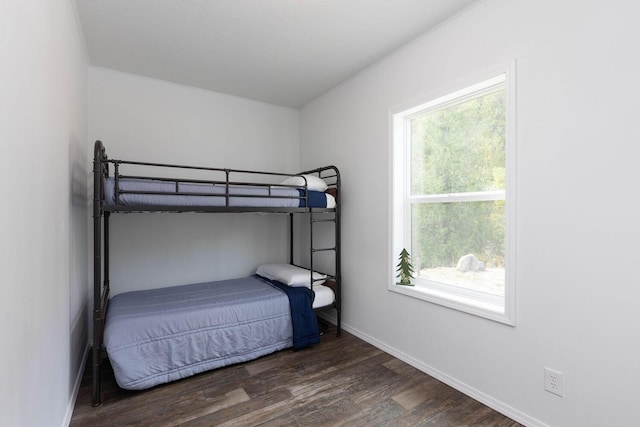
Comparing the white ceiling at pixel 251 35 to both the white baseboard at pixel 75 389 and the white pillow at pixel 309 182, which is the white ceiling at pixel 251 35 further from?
the white baseboard at pixel 75 389

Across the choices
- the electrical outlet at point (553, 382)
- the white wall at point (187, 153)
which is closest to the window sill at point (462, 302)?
the electrical outlet at point (553, 382)

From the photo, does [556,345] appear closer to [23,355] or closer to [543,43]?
[543,43]

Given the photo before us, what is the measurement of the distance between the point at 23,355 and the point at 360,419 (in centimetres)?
160

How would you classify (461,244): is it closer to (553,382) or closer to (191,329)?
(553,382)

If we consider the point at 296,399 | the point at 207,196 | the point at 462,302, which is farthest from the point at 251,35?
the point at 296,399

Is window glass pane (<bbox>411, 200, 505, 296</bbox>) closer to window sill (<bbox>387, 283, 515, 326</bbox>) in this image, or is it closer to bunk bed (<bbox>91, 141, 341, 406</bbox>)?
window sill (<bbox>387, 283, 515, 326</bbox>)

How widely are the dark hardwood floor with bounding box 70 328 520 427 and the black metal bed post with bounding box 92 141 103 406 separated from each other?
0.18 m

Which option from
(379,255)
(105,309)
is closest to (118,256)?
(105,309)

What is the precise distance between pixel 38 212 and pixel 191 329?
135 centimetres

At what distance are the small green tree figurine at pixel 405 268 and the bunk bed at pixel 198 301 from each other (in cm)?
70

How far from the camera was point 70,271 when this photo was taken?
1.90m

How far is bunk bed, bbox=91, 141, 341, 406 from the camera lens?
1995mm

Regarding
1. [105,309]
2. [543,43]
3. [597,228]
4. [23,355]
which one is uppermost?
[543,43]

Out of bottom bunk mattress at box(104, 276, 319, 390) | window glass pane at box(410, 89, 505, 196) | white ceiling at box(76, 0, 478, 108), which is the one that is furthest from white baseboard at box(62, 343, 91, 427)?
window glass pane at box(410, 89, 505, 196)
